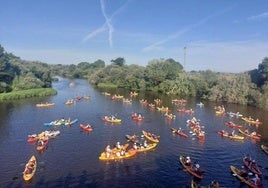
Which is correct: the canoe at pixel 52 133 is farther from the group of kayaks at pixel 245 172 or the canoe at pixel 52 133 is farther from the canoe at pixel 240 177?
the canoe at pixel 240 177

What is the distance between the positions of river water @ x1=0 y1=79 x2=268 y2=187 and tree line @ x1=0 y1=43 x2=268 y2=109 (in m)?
28.4

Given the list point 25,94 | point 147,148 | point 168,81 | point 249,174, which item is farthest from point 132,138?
point 168,81

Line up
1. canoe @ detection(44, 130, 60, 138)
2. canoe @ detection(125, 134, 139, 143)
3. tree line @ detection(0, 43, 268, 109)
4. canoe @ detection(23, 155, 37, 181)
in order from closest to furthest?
canoe @ detection(23, 155, 37, 181)
canoe @ detection(125, 134, 139, 143)
canoe @ detection(44, 130, 60, 138)
tree line @ detection(0, 43, 268, 109)

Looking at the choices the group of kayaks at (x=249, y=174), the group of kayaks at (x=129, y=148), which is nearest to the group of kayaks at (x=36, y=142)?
the group of kayaks at (x=129, y=148)

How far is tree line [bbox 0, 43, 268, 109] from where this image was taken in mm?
94231

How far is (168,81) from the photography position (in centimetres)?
12262

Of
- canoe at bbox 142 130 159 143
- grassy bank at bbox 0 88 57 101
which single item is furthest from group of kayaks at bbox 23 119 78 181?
grassy bank at bbox 0 88 57 101

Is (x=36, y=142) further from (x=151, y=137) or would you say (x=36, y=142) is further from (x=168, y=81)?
(x=168, y=81)

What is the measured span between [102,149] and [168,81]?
83.4 m

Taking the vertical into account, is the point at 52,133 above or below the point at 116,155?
above

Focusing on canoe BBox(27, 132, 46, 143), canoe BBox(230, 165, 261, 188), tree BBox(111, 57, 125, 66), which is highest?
tree BBox(111, 57, 125, 66)

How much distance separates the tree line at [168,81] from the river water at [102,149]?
28.4 metres

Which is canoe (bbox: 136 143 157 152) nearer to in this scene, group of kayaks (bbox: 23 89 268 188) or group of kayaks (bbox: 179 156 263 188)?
group of kayaks (bbox: 23 89 268 188)

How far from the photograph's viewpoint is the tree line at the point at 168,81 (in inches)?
3710
